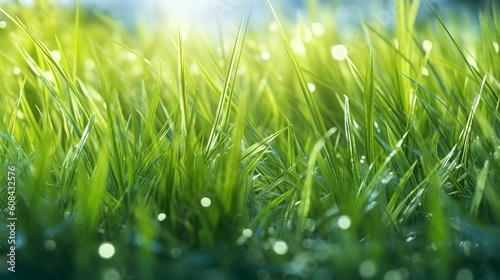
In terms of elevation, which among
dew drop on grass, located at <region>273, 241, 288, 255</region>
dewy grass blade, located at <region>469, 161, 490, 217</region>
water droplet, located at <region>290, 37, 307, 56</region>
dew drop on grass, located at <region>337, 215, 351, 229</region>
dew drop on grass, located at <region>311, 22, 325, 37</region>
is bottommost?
dewy grass blade, located at <region>469, 161, 490, 217</region>

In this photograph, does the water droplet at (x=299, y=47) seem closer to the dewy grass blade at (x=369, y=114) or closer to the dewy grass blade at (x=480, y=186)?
the dewy grass blade at (x=369, y=114)

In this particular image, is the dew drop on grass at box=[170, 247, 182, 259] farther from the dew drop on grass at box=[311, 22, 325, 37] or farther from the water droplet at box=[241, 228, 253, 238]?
the dew drop on grass at box=[311, 22, 325, 37]

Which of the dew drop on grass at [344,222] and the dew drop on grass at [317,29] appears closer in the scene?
the dew drop on grass at [344,222]

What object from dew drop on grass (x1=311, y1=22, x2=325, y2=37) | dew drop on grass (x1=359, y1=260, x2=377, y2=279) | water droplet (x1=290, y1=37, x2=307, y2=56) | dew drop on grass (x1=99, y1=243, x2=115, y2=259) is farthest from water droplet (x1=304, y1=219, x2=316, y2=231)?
dew drop on grass (x1=311, y1=22, x2=325, y2=37)

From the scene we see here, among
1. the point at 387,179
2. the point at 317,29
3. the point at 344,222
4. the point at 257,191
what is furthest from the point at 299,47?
the point at 344,222

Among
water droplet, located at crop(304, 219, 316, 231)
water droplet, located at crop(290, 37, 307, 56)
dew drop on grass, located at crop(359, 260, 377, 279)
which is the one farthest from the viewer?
water droplet, located at crop(290, 37, 307, 56)

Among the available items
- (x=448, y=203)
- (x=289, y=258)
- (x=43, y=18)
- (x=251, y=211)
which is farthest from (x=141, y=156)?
(x=43, y=18)

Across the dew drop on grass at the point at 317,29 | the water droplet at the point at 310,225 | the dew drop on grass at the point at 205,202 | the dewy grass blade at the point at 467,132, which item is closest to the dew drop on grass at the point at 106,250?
the dew drop on grass at the point at 205,202
